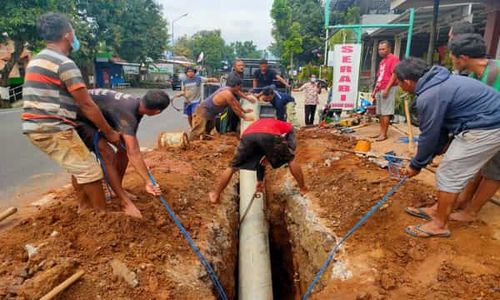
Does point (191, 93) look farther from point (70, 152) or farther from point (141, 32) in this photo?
point (141, 32)

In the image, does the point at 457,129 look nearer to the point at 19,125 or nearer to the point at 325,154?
the point at 325,154

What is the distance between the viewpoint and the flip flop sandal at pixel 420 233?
319 centimetres

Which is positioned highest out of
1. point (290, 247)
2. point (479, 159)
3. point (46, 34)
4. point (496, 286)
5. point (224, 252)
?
point (46, 34)

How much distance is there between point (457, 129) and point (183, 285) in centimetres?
262

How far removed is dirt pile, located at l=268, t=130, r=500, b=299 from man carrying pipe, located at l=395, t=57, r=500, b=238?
1.33ft

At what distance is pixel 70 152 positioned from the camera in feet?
9.76

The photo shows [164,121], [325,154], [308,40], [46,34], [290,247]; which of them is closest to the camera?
[46,34]

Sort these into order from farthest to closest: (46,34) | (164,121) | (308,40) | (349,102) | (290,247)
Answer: (308,40) → (164,121) → (349,102) → (290,247) → (46,34)

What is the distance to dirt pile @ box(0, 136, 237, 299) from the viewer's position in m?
2.57

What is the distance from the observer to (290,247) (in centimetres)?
521

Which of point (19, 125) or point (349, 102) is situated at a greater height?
point (349, 102)

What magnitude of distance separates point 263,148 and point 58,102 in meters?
2.21

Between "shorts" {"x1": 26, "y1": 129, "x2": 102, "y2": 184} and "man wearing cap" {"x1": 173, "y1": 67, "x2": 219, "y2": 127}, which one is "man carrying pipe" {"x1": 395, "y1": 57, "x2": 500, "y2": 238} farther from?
"man wearing cap" {"x1": 173, "y1": 67, "x2": 219, "y2": 127}

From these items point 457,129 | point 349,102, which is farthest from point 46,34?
point 349,102
